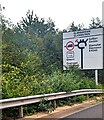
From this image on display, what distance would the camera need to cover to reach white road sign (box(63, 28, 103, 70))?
94.7 feet

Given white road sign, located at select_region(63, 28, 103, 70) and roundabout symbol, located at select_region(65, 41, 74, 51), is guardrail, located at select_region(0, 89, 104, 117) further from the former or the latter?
roundabout symbol, located at select_region(65, 41, 74, 51)

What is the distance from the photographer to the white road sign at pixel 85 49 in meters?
28.9

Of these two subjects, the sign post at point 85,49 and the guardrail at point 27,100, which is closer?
the guardrail at point 27,100

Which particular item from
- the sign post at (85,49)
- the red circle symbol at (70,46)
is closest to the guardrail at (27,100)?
the sign post at (85,49)

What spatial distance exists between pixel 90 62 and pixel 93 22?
3313 cm

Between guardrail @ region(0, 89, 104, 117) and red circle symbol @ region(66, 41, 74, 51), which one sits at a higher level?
red circle symbol @ region(66, 41, 74, 51)

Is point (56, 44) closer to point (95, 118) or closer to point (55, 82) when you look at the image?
point (55, 82)

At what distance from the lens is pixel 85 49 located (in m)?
29.5

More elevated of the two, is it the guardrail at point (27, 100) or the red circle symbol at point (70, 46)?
the red circle symbol at point (70, 46)

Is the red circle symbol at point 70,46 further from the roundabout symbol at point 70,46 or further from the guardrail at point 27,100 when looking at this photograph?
the guardrail at point 27,100

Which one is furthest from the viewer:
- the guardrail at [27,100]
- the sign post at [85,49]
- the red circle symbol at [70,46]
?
the red circle symbol at [70,46]

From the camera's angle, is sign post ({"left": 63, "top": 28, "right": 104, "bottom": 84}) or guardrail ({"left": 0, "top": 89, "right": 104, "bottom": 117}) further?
sign post ({"left": 63, "top": 28, "right": 104, "bottom": 84})

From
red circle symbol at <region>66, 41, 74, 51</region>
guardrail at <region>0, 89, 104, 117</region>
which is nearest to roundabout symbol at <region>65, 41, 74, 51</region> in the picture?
red circle symbol at <region>66, 41, 74, 51</region>

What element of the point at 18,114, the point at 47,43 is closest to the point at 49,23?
the point at 47,43
